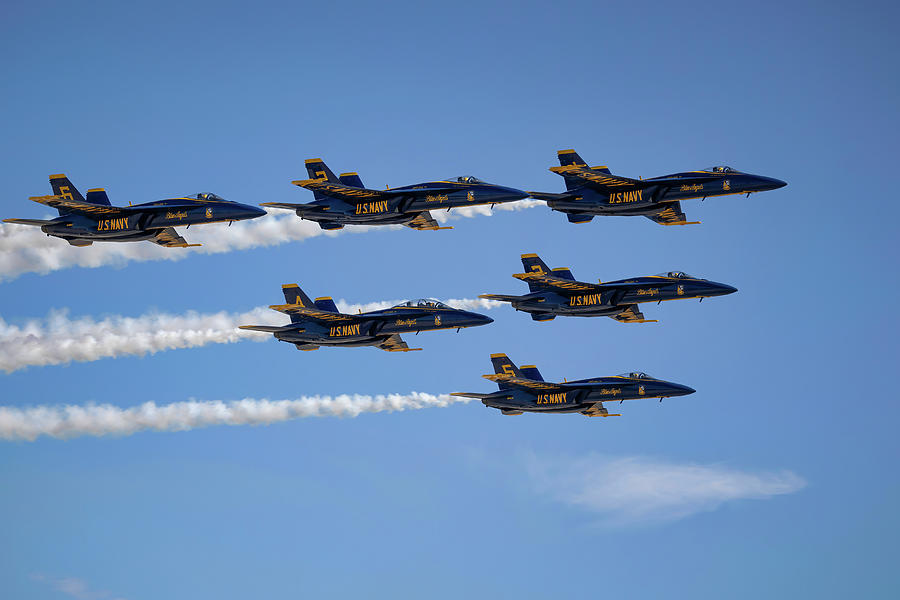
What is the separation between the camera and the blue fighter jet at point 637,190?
115 m

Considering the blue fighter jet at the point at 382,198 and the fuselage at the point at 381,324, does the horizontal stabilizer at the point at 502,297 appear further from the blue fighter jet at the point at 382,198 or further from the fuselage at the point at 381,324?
the blue fighter jet at the point at 382,198

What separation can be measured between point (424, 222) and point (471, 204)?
13.1ft

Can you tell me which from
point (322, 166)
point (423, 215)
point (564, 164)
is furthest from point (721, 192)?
point (322, 166)

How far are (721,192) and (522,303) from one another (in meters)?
16.9

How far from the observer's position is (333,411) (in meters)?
127

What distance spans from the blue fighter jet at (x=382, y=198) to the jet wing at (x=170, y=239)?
841cm

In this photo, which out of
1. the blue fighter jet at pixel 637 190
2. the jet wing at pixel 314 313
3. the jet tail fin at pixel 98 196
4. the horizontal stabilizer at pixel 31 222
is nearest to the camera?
the horizontal stabilizer at pixel 31 222

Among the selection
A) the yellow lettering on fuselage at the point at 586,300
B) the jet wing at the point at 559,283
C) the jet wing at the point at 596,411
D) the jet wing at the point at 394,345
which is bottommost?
the jet wing at the point at 596,411

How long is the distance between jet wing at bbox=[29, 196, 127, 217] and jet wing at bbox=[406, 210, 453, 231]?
20852 millimetres

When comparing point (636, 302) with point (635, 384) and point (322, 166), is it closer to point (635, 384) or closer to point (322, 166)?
point (635, 384)

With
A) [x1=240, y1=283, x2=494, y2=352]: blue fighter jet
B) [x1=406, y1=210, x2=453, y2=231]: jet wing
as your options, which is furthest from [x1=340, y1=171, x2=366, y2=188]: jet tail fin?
[x1=240, y1=283, x2=494, y2=352]: blue fighter jet

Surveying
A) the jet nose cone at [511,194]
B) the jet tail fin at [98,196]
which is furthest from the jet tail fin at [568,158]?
the jet tail fin at [98,196]

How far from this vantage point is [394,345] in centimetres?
11681

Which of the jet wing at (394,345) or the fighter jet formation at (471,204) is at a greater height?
the fighter jet formation at (471,204)
